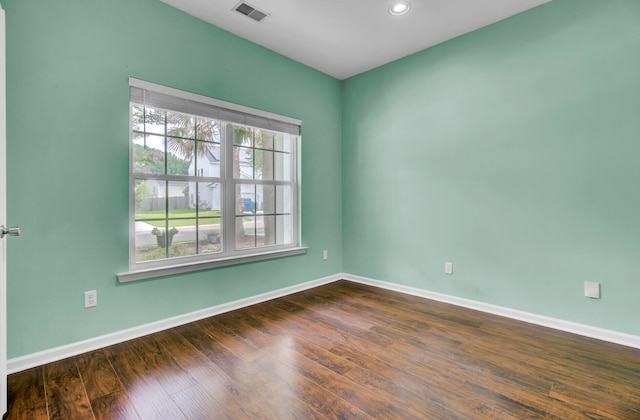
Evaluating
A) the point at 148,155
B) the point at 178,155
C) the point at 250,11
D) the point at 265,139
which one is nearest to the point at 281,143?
the point at 265,139

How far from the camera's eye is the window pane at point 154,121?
8.39 feet

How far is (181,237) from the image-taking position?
277 cm

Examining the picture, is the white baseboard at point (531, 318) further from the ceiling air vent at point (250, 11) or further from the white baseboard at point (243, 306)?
the ceiling air vent at point (250, 11)

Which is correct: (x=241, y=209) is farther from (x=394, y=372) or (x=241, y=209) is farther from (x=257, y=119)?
(x=394, y=372)

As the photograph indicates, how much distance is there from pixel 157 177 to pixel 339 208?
2.30 metres

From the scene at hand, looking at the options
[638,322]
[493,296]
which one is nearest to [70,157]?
[493,296]

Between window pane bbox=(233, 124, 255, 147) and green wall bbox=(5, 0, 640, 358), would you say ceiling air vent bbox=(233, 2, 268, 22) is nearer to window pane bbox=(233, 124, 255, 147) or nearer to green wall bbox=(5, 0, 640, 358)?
green wall bbox=(5, 0, 640, 358)

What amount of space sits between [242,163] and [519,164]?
2.62 m

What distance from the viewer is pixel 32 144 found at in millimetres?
1998

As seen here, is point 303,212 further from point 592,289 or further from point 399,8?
point 592,289

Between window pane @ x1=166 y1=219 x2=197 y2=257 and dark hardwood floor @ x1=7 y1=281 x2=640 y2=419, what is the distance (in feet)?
2.10

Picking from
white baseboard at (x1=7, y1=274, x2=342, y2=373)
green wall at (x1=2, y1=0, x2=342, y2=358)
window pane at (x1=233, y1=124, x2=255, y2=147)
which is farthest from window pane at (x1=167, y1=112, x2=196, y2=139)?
white baseboard at (x1=7, y1=274, x2=342, y2=373)

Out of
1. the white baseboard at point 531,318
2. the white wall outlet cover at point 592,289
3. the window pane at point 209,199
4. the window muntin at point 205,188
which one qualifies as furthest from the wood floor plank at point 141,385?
the white wall outlet cover at point 592,289

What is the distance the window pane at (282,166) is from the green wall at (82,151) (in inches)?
34.6
